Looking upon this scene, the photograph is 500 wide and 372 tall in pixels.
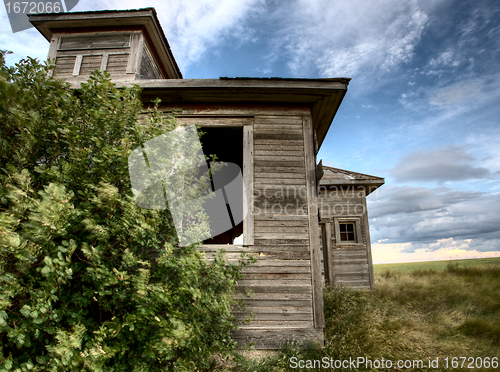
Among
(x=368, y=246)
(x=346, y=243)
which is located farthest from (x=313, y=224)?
(x=368, y=246)

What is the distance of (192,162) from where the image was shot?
326 cm

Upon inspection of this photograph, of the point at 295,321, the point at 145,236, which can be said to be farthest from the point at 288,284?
the point at 145,236

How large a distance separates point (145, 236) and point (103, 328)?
3.06 feet

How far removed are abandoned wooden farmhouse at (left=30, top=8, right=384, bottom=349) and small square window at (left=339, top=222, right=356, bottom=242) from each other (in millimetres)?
4681

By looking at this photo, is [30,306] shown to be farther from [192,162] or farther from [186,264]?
[192,162]

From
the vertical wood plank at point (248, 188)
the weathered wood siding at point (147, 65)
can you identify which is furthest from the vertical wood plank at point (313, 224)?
the weathered wood siding at point (147, 65)

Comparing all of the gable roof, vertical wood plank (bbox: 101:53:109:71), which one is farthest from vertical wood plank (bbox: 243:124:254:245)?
the gable roof

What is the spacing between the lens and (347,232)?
395 inches

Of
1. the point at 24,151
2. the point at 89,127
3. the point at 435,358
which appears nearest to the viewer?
the point at 24,151

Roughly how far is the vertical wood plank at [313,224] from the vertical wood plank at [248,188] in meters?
1.09

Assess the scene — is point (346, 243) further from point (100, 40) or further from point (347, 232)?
point (100, 40)

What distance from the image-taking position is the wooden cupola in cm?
671

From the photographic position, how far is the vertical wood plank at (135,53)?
668cm

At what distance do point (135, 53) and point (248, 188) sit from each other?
16.9 ft
